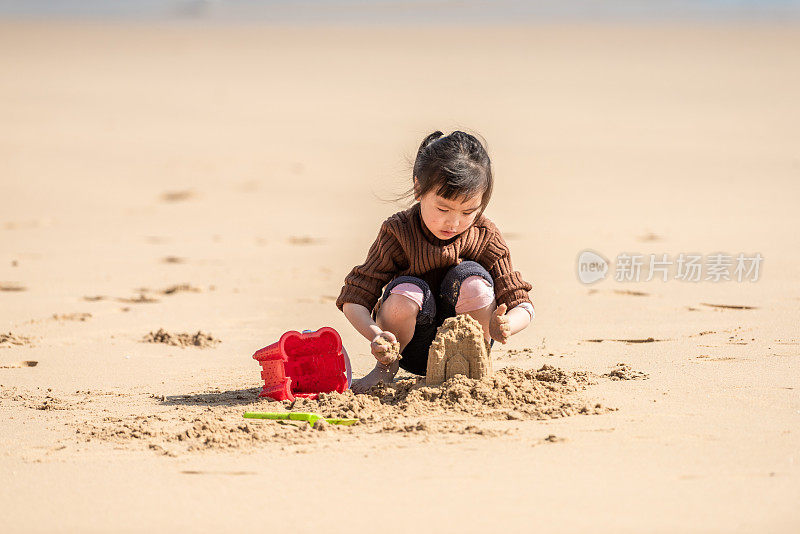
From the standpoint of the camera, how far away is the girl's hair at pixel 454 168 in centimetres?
326

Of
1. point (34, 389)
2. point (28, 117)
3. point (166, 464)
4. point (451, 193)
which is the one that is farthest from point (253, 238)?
point (28, 117)

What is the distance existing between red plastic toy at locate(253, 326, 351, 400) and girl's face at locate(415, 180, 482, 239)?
501 mm

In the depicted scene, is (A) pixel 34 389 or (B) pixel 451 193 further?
(A) pixel 34 389

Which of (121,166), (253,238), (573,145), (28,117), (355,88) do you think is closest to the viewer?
(253,238)

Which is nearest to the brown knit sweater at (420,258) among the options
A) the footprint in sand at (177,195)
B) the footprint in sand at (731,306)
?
the footprint in sand at (731,306)

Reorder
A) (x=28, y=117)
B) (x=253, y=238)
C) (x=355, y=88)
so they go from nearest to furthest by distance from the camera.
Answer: (x=253, y=238) < (x=28, y=117) < (x=355, y=88)

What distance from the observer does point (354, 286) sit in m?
A: 3.49

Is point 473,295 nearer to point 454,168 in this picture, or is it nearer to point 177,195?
point 454,168

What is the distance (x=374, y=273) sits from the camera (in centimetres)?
350

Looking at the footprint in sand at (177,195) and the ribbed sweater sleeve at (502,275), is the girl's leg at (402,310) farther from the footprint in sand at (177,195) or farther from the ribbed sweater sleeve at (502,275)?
the footprint in sand at (177,195)

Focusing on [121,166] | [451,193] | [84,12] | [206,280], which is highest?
[84,12]

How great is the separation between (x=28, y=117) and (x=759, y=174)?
9001 millimetres

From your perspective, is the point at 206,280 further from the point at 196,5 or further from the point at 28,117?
the point at 196,5

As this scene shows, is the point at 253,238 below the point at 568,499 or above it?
above
